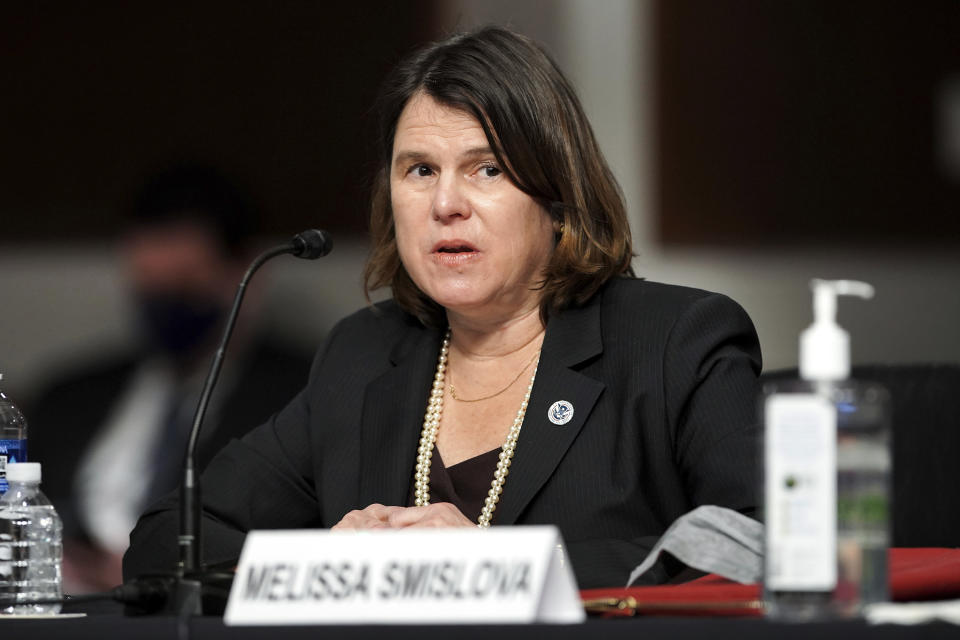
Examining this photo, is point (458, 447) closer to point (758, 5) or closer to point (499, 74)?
point (499, 74)

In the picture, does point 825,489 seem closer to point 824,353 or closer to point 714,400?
point 824,353

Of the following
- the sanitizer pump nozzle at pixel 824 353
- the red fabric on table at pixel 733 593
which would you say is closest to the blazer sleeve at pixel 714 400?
the red fabric on table at pixel 733 593

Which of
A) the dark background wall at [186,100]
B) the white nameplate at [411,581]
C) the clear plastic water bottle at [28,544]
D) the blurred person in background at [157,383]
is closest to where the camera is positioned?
the white nameplate at [411,581]

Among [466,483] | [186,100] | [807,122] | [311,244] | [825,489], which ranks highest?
[186,100]

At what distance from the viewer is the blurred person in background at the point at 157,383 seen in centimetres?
381

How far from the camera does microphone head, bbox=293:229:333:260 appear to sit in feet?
5.50

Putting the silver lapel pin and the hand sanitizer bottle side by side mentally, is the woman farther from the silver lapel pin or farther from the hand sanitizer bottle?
the hand sanitizer bottle

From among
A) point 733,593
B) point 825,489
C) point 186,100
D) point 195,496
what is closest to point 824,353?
point 825,489

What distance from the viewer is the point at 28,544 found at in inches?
65.8

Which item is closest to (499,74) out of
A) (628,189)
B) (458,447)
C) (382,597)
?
(458,447)

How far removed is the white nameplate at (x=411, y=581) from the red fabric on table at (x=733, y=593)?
0.31ft

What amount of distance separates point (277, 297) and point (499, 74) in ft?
7.10

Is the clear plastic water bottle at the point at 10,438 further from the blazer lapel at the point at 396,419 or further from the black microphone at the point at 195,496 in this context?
the blazer lapel at the point at 396,419

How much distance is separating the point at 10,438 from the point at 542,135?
35.4 inches
